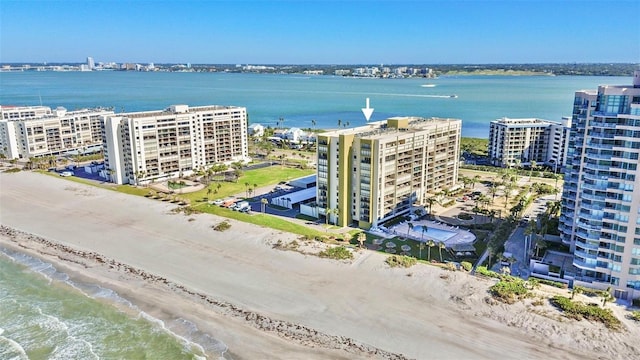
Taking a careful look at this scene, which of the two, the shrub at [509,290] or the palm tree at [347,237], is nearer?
the shrub at [509,290]

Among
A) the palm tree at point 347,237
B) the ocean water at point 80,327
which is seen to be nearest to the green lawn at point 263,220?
the palm tree at point 347,237

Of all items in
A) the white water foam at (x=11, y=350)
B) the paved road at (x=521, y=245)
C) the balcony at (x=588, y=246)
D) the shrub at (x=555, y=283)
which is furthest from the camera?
the paved road at (x=521, y=245)

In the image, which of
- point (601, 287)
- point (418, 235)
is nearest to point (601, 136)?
point (601, 287)

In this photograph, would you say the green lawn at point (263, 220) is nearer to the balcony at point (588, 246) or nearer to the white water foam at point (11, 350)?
the balcony at point (588, 246)

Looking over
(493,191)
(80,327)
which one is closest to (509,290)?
(493,191)

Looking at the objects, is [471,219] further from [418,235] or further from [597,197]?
[597,197]
